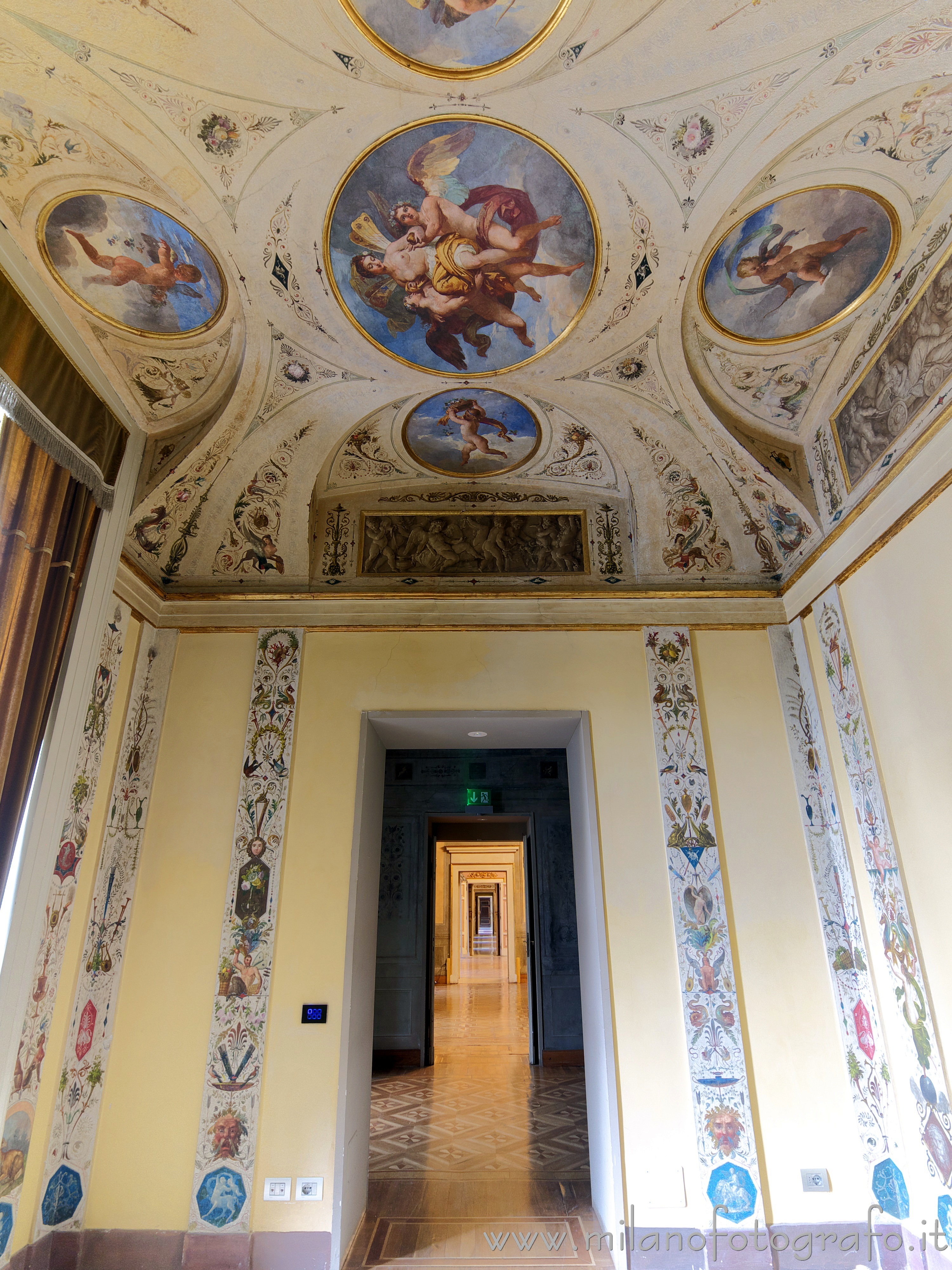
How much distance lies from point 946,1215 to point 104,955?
5.98 metres

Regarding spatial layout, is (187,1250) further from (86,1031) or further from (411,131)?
(411,131)

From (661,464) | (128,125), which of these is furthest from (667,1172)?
(128,125)

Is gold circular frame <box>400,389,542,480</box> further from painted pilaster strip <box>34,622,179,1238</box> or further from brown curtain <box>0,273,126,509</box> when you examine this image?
painted pilaster strip <box>34,622,179,1238</box>

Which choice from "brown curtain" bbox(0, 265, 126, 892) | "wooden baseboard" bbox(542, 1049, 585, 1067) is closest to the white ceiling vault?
"brown curtain" bbox(0, 265, 126, 892)

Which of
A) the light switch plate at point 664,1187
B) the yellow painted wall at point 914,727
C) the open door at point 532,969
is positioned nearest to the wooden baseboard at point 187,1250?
the light switch plate at point 664,1187

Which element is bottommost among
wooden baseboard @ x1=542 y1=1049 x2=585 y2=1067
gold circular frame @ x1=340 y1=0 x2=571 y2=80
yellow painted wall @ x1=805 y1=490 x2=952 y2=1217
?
wooden baseboard @ x1=542 y1=1049 x2=585 y2=1067

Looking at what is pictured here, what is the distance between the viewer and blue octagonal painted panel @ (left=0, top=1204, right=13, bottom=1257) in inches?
169

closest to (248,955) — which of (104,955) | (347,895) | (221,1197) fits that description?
(347,895)

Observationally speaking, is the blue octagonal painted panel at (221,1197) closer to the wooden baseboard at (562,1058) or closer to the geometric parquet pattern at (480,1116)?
the geometric parquet pattern at (480,1116)

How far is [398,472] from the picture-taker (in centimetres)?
696

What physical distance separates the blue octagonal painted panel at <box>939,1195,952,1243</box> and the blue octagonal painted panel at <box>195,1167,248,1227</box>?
15.1ft

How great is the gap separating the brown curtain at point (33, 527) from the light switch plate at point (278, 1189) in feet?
9.56

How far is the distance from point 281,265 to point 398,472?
2481 millimetres

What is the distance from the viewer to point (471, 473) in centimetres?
697
